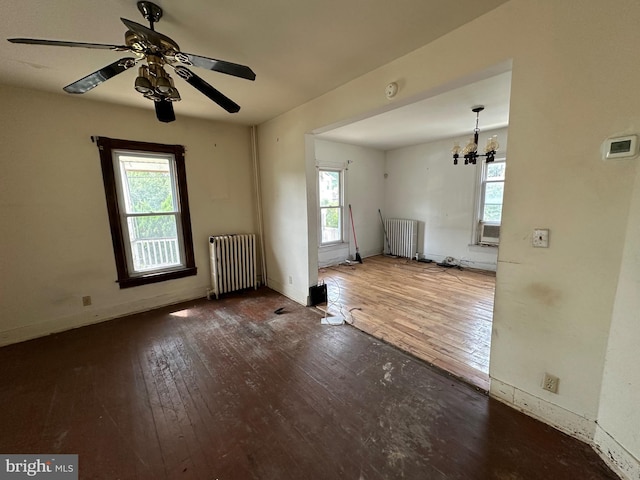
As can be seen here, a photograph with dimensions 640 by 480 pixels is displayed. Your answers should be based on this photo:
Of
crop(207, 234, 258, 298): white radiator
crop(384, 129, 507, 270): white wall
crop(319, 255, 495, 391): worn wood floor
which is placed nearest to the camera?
crop(319, 255, 495, 391): worn wood floor

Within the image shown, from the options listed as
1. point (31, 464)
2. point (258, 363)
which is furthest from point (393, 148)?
point (31, 464)

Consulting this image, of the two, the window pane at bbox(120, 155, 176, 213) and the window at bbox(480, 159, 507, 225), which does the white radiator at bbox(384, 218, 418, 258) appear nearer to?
the window at bbox(480, 159, 507, 225)

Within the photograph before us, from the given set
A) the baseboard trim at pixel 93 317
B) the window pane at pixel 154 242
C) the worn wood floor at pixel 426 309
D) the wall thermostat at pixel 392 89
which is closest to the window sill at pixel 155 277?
the window pane at pixel 154 242

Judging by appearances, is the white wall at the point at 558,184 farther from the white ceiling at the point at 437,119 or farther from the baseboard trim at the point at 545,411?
the white ceiling at the point at 437,119

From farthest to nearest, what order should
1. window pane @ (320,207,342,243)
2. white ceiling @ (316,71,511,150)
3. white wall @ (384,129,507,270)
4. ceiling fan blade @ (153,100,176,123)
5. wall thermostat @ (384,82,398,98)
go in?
window pane @ (320,207,342,243)
white wall @ (384,129,507,270)
white ceiling @ (316,71,511,150)
wall thermostat @ (384,82,398,98)
ceiling fan blade @ (153,100,176,123)

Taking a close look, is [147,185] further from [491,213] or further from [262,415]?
[491,213]

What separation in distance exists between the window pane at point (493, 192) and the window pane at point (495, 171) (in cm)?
11

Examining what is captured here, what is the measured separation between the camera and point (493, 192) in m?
4.77

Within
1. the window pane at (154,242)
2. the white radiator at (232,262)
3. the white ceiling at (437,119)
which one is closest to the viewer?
the white ceiling at (437,119)

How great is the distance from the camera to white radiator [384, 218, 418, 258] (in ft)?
19.2

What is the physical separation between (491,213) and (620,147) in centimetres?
400

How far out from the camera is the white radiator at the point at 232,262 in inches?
146

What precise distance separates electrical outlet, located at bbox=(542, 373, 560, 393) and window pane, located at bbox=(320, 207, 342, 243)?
165 inches

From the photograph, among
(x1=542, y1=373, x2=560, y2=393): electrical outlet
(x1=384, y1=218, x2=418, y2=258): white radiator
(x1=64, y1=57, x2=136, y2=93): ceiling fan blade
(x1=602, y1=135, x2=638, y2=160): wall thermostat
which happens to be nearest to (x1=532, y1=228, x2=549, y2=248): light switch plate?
→ (x1=602, y1=135, x2=638, y2=160): wall thermostat
